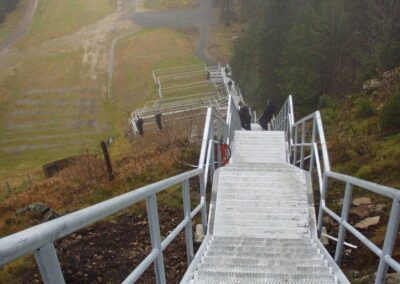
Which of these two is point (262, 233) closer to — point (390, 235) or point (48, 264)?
point (390, 235)

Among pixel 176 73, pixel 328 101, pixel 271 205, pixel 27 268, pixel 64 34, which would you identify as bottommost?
pixel 27 268

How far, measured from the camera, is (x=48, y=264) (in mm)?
1560

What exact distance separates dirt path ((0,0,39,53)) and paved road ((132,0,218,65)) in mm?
16200

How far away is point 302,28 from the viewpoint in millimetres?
22500

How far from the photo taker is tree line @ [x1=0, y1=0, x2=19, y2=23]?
60.8 meters

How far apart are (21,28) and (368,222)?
204 ft

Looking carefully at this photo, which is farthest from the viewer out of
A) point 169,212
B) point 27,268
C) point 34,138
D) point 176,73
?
point 176,73

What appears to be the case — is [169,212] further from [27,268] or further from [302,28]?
[302,28]

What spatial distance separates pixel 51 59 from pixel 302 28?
32.9m

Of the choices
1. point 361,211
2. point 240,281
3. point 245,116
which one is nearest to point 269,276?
point 240,281

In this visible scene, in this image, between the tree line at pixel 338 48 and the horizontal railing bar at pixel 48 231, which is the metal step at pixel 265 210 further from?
the tree line at pixel 338 48

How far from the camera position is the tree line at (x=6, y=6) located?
60.8m

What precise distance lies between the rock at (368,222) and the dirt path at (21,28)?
5392cm

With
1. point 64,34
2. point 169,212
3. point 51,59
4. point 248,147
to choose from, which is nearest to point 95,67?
point 51,59
